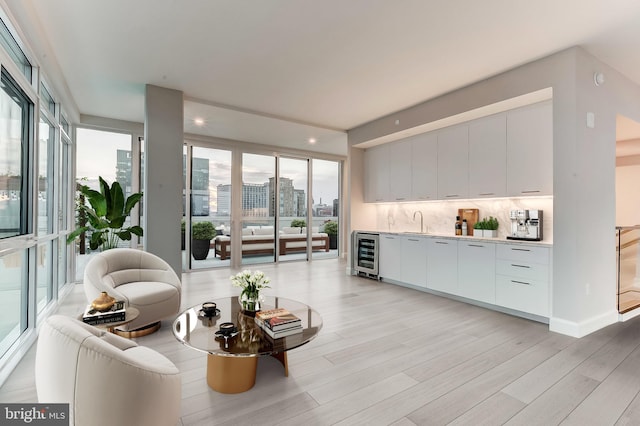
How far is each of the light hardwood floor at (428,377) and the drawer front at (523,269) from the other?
1.76 ft

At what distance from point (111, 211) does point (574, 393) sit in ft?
17.8

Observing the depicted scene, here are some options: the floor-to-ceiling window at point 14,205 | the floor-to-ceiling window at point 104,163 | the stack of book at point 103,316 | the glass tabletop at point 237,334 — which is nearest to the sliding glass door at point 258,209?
the floor-to-ceiling window at point 104,163

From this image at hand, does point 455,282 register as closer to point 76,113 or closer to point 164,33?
point 164,33

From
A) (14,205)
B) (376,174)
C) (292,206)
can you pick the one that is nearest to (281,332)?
(14,205)

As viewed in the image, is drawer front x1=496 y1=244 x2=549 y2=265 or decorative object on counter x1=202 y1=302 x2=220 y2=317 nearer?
decorative object on counter x1=202 y1=302 x2=220 y2=317

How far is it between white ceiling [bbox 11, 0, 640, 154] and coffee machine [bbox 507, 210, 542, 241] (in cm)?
178

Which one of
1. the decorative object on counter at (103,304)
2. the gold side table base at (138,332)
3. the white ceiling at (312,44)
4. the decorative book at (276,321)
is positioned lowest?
the gold side table base at (138,332)

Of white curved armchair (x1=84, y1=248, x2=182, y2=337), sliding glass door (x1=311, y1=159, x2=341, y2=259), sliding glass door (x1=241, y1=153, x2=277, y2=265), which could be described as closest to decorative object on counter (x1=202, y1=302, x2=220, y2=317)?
white curved armchair (x1=84, y1=248, x2=182, y2=337)

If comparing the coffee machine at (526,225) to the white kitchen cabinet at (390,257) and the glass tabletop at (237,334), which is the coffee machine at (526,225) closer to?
the white kitchen cabinet at (390,257)

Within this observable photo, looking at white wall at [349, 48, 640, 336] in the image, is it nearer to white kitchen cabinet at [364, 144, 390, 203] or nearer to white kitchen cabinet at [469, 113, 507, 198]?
white kitchen cabinet at [469, 113, 507, 198]

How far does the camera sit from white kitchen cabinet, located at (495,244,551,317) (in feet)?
11.6

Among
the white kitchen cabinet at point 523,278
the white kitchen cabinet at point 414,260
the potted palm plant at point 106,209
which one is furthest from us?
the white kitchen cabinet at point 414,260

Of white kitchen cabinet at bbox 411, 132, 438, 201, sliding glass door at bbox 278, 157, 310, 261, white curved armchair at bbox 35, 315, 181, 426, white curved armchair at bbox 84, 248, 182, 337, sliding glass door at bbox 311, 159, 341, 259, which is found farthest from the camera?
sliding glass door at bbox 311, 159, 341, 259

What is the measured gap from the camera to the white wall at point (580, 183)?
127 inches
